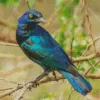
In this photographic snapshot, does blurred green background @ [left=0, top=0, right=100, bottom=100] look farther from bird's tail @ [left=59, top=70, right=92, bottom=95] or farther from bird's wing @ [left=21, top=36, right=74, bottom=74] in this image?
bird's tail @ [left=59, top=70, right=92, bottom=95]

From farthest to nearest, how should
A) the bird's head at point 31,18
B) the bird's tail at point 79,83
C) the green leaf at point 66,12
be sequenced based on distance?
the green leaf at point 66,12 → the bird's head at point 31,18 → the bird's tail at point 79,83

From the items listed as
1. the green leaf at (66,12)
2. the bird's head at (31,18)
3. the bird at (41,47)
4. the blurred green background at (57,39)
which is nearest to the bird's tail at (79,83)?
the bird at (41,47)

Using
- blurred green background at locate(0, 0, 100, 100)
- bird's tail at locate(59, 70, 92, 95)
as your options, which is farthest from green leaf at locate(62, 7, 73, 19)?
bird's tail at locate(59, 70, 92, 95)

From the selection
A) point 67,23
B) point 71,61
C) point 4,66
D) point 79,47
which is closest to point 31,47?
point 71,61

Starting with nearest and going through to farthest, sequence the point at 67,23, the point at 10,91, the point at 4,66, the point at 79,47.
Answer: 1. the point at 10,91
2. the point at 79,47
3. the point at 67,23
4. the point at 4,66

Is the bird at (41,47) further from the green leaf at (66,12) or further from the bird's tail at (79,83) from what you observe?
the green leaf at (66,12)

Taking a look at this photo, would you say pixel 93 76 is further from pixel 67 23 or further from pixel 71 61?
pixel 67 23

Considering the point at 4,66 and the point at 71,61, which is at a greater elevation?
the point at 71,61

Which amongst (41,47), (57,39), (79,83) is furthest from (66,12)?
(79,83)
